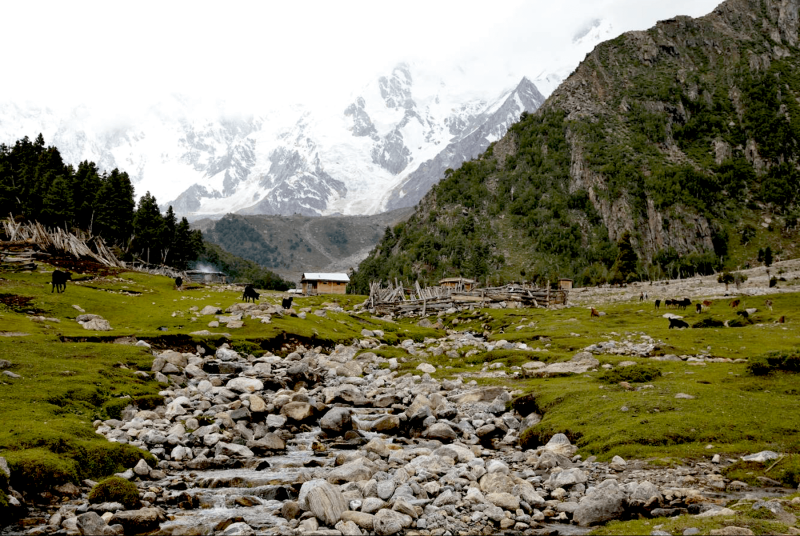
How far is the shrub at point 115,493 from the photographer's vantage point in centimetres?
1324

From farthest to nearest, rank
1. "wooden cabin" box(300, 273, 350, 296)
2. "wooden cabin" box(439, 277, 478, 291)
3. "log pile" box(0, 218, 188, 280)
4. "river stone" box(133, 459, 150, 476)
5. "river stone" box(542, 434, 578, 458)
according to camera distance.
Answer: "wooden cabin" box(300, 273, 350, 296), "wooden cabin" box(439, 277, 478, 291), "log pile" box(0, 218, 188, 280), "river stone" box(542, 434, 578, 458), "river stone" box(133, 459, 150, 476)

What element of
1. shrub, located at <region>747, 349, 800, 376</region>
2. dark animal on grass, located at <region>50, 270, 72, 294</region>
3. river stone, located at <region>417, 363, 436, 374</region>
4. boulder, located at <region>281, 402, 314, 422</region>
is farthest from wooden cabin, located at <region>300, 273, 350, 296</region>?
shrub, located at <region>747, 349, 800, 376</region>

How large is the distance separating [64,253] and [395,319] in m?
49.3

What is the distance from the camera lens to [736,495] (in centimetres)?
1234

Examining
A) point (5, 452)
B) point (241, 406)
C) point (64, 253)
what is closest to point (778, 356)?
point (241, 406)

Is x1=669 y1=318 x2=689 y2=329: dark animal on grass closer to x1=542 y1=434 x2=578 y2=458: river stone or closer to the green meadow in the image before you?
the green meadow

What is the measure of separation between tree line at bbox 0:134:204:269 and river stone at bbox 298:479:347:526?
99.4 m

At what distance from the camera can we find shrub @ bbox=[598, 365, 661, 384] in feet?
79.9

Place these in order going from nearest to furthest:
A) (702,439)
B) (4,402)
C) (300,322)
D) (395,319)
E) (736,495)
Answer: (736,495) < (702,439) < (4,402) < (300,322) < (395,319)

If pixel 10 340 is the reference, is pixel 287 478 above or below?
below

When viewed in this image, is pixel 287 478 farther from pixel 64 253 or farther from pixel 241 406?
pixel 64 253

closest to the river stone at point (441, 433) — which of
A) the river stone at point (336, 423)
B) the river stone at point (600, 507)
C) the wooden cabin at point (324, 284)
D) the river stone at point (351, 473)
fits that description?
the river stone at point (336, 423)

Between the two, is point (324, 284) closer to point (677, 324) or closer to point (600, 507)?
point (677, 324)

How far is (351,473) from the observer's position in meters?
15.8
